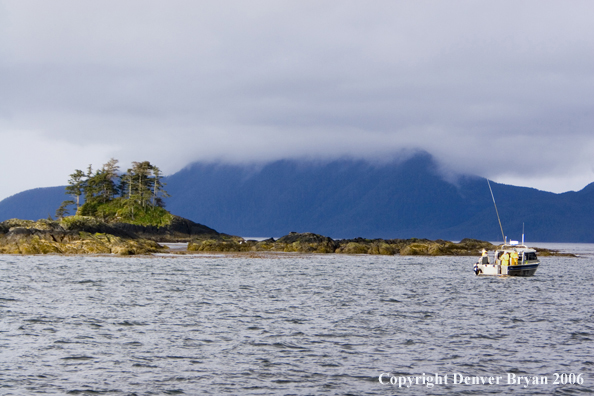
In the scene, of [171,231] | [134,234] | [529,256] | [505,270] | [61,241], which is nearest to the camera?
[505,270]

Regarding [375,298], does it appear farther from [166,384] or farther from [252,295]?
[166,384]

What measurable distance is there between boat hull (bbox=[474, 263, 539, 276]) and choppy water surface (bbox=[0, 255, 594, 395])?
29.7 ft

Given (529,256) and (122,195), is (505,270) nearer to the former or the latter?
(529,256)

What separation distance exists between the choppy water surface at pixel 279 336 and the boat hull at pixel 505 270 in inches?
357

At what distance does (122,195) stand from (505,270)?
4553 inches

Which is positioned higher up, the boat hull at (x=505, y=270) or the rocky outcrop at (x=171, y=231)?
the rocky outcrop at (x=171, y=231)

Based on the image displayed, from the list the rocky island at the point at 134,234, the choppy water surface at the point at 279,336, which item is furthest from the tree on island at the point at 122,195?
the choppy water surface at the point at 279,336

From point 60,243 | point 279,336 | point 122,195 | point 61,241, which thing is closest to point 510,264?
point 279,336

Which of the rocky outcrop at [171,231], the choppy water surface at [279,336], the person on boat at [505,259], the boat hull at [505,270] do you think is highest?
the rocky outcrop at [171,231]

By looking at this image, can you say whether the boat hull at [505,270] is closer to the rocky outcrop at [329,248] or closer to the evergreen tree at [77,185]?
the rocky outcrop at [329,248]

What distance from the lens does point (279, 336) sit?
24.7 m

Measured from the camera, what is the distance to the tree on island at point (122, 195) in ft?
471

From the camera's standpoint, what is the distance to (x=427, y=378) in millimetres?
18047

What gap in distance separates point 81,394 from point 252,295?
24.2 metres
